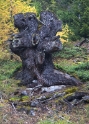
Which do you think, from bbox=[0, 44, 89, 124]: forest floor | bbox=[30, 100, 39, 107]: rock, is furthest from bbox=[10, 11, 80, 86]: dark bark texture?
bbox=[30, 100, 39, 107]: rock

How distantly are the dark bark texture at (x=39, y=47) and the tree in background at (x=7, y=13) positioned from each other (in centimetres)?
634

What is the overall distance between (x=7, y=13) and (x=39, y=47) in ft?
27.0

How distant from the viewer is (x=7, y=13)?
2105cm

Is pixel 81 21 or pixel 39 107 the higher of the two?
pixel 39 107

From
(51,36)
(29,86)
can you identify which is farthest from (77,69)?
(29,86)

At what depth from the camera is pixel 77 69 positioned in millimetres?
16281

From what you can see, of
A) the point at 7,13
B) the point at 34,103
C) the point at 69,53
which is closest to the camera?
the point at 34,103

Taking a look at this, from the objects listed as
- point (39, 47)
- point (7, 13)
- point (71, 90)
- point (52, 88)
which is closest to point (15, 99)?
point (52, 88)

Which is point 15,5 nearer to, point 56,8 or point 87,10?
point 87,10

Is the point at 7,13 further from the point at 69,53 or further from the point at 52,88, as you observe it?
the point at 52,88

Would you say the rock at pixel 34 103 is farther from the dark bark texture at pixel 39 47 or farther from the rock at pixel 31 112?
the dark bark texture at pixel 39 47

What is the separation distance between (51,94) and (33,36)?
367 centimetres

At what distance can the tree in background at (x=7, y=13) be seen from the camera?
20.9 meters

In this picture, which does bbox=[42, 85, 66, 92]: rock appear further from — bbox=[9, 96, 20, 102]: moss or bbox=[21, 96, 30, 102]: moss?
bbox=[9, 96, 20, 102]: moss
